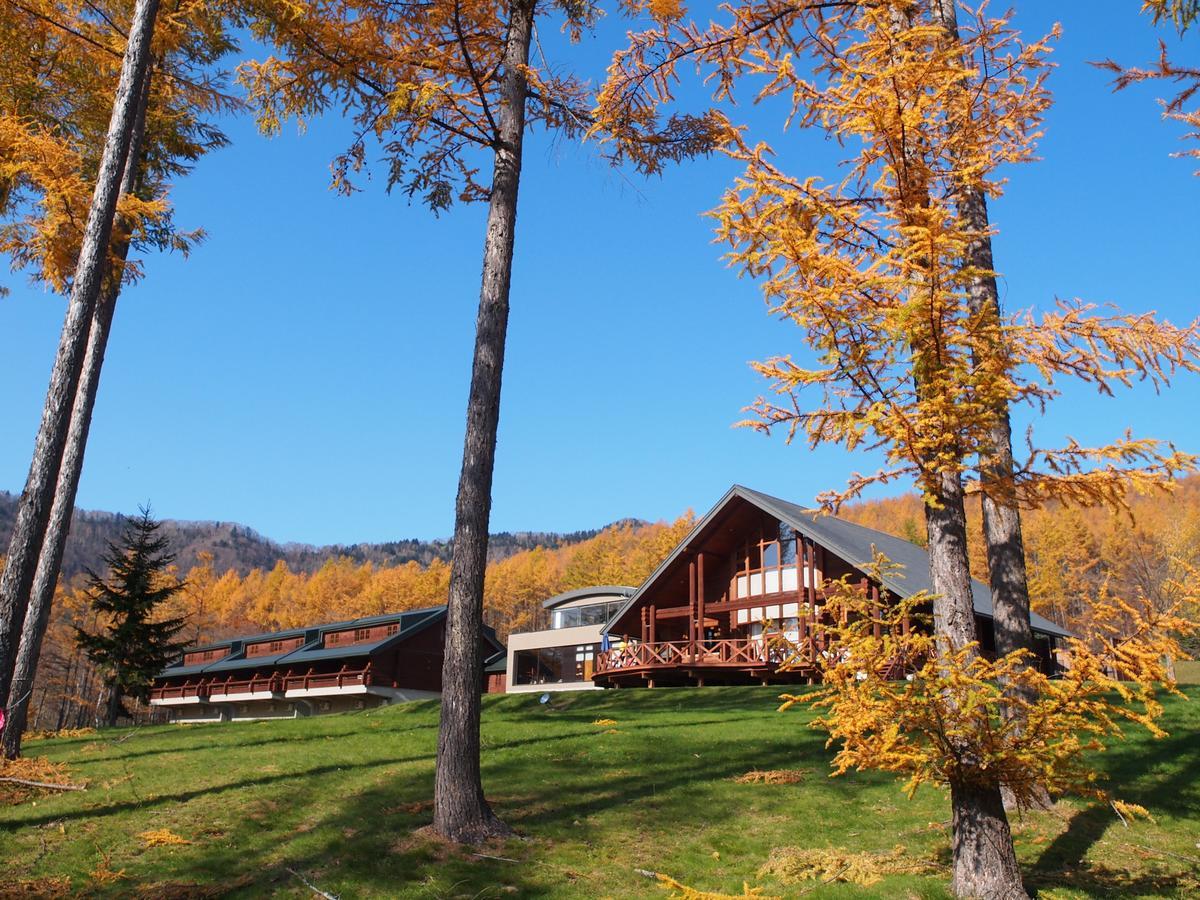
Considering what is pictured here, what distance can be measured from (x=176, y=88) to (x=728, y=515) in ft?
66.0

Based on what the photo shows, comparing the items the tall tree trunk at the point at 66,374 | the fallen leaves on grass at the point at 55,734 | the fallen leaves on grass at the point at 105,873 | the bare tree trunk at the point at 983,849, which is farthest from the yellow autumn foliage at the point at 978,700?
the fallen leaves on grass at the point at 55,734

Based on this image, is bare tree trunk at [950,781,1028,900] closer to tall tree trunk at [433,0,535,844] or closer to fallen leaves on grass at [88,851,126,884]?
tall tree trunk at [433,0,535,844]

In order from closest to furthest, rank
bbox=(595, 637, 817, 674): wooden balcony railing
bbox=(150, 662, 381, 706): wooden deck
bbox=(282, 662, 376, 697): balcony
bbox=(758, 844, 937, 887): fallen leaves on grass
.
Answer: bbox=(758, 844, 937, 887): fallen leaves on grass < bbox=(595, 637, 817, 674): wooden balcony railing < bbox=(282, 662, 376, 697): balcony < bbox=(150, 662, 381, 706): wooden deck

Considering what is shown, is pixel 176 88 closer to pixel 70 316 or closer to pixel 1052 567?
pixel 70 316

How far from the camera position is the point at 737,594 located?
29.2 meters

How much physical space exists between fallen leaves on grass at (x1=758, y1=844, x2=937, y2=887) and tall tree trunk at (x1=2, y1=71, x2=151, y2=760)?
31.8ft

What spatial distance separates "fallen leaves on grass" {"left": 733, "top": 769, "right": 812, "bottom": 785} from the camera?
424 inches

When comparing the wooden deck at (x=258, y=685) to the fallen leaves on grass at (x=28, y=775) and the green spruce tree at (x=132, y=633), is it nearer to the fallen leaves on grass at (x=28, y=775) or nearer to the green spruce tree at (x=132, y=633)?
the green spruce tree at (x=132, y=633)

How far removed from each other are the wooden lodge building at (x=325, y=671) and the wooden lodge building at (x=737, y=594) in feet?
37.8

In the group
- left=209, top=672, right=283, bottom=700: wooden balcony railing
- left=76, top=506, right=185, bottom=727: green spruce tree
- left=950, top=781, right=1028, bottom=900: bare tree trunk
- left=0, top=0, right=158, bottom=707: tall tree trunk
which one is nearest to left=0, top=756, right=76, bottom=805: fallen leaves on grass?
left=0, top=0, right=158, bottom=707: tall tree trunk

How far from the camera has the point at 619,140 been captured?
1205 cm

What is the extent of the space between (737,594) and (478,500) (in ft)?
69.9

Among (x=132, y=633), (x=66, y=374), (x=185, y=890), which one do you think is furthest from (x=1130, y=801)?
(x=132, y=633)

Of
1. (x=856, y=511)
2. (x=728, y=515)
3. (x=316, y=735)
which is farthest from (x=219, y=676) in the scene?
(x=856, y=511)
